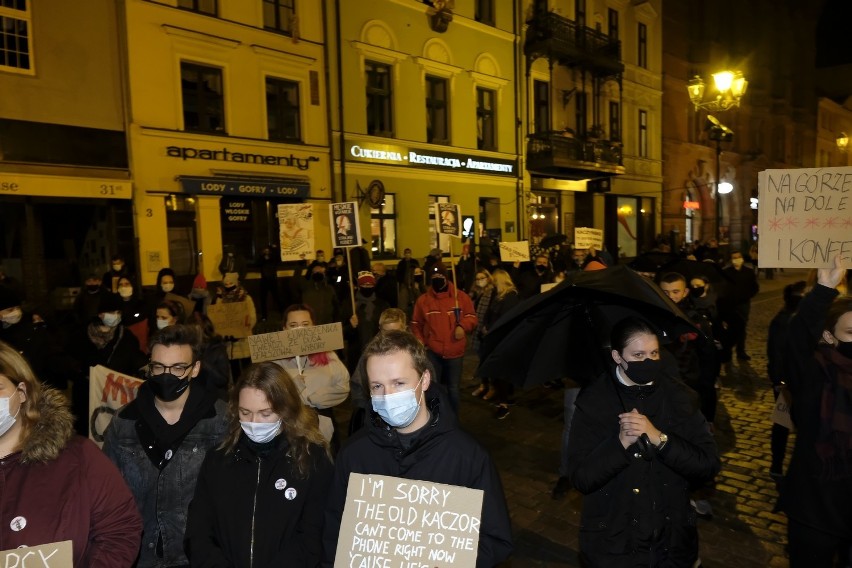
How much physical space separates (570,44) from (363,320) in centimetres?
2000

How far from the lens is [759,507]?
483 cm

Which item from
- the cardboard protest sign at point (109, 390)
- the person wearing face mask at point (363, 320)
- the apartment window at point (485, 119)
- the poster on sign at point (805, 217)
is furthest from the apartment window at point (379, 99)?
the poster on sign at point (805, 217)

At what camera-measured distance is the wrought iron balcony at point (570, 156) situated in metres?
23.9

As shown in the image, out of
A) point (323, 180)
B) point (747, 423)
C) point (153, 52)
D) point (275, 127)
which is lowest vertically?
point (747, 423)

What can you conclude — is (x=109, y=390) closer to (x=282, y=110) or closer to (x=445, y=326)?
(x=445, y=326)

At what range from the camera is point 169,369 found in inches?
123

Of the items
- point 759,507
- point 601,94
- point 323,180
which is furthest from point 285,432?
point 601,94

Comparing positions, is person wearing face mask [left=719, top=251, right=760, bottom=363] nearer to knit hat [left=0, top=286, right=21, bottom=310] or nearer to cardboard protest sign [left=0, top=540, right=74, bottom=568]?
cardboard protest sign [left=0, top=540, right=74, bottom=568]

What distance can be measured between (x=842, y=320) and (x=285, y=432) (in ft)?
8.96

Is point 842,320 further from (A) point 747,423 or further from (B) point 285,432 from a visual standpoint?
(A) point 747,423

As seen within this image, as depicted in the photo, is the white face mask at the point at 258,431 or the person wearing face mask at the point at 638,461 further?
the white face mask at the point at 258,431

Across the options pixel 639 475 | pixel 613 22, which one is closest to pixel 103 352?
pixel 639 475

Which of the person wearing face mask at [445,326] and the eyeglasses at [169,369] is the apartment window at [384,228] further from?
the eyeglasses at [169,369]

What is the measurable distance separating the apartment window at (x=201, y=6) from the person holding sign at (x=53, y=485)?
15.8 meters
